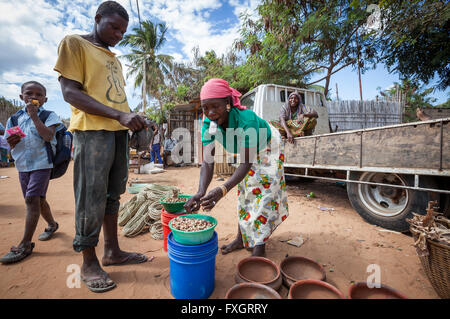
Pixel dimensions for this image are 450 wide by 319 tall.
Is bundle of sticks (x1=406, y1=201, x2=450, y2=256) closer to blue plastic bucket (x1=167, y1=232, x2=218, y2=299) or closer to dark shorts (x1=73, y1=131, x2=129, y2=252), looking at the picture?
blue plastic bucket (x1=167, y1=232, x2=218, y2=299)

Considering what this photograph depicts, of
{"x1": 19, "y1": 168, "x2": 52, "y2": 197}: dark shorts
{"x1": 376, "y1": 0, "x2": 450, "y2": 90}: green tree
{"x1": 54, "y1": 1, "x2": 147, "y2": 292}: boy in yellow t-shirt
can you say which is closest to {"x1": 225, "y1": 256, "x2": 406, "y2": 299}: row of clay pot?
{"x1": 54, "y1": 1, "x2": 147, "y2": 292}: boy in yellow t-shirt

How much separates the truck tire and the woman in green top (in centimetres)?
164

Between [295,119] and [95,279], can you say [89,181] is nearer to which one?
[95,279]

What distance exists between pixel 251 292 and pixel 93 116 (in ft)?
5.95

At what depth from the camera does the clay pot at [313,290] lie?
1484 millimetres

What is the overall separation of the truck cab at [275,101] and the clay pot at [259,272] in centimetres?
375

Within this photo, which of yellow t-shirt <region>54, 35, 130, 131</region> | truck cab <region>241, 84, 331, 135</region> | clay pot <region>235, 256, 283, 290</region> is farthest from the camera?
truck cab <region>241, 84, 331, 135</region>

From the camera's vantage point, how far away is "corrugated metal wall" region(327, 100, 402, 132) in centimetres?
905

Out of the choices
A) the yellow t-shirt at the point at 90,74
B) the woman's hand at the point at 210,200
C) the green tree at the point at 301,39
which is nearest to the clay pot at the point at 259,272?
the woman's hand at the point at 210,200

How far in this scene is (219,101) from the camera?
1.76 m

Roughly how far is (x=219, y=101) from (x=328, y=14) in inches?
265

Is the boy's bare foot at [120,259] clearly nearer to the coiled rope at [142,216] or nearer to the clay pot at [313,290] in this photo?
the coiled rope at [142,216]
